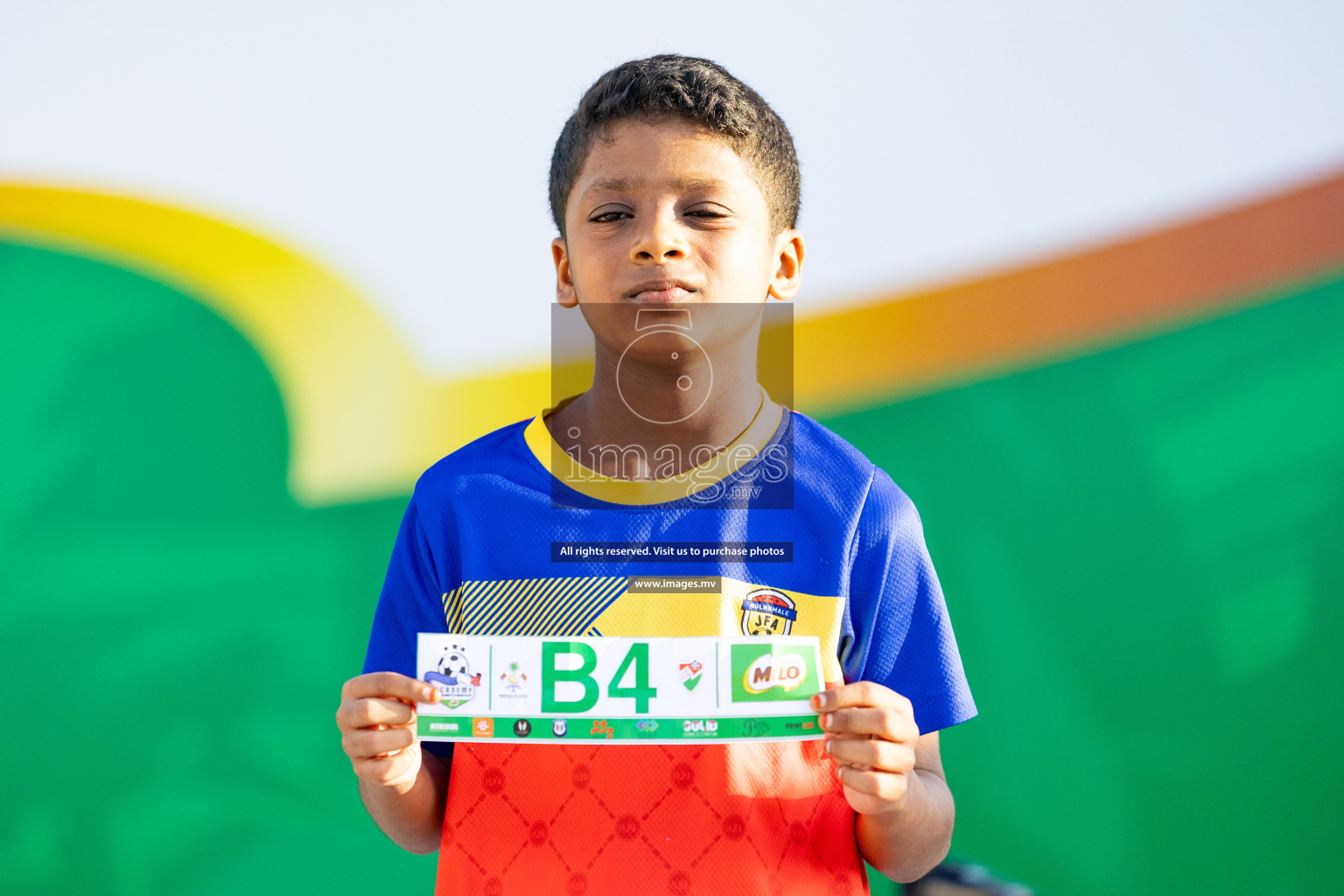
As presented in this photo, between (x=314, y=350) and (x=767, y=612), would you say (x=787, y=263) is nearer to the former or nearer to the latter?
(x=767, y=612)

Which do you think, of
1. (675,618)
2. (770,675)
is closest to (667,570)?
(675,618)

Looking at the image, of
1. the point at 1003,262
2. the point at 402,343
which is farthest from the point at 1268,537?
the point at 402,343

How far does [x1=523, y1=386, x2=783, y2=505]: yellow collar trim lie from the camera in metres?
1.01

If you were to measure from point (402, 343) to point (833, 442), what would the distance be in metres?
1.05

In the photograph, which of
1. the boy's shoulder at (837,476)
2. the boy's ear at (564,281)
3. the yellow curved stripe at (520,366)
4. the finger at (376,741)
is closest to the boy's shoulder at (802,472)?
the boy's shoulder at (837,476)

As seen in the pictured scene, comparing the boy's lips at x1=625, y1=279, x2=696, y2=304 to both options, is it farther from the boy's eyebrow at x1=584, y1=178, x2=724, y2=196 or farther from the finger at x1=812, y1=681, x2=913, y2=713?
the finger at x1=812, y1=681, x2=913, y2=713

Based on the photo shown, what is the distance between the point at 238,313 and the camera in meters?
1.87

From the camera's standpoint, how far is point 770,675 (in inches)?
33.9

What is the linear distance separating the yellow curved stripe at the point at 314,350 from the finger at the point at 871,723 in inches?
44.1

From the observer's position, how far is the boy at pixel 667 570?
930 mm

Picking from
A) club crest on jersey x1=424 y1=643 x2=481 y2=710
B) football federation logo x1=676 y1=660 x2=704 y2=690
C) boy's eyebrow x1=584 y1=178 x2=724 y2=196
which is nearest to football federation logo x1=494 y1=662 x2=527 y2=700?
club crest on jersey x1=424 y1=643 x2=481 y2=710

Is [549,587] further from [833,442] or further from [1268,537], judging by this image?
[1268,537]

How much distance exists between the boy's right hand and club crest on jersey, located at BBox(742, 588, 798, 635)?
30 cm

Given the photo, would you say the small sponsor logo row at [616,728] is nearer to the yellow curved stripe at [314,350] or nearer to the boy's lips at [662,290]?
the boy's lips at [662,290]
